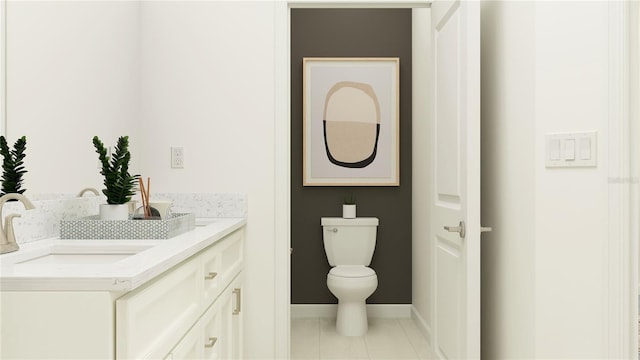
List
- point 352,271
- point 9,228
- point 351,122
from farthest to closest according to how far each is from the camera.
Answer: point 351,122 < point 352,271 < point 9,228

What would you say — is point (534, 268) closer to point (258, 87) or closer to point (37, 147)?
point (258, 87)

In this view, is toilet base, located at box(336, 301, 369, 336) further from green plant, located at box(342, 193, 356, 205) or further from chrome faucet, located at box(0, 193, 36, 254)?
chrome faucet, located at box(0, 193, 36, 254)

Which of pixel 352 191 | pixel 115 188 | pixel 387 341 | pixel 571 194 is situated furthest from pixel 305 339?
pixel 571 194

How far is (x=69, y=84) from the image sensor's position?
177 cm

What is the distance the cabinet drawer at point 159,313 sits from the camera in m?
0.86

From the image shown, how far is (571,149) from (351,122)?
2230 millimetres

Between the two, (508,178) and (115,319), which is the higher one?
(508,178)

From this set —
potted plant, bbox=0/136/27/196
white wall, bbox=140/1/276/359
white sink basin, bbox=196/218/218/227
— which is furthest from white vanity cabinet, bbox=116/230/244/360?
potted plant, bbox=0/136/27/196

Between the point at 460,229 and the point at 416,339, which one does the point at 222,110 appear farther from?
the point at 416,339

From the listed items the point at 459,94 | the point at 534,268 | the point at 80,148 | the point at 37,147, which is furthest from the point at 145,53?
the point at 534,268

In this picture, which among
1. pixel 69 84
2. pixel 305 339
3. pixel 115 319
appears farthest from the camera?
pixel 305 339

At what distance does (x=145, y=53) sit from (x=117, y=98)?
346 millimetres

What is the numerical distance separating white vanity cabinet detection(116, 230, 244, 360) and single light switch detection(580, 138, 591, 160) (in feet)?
3.95

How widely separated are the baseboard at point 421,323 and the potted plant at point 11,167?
2488mm
